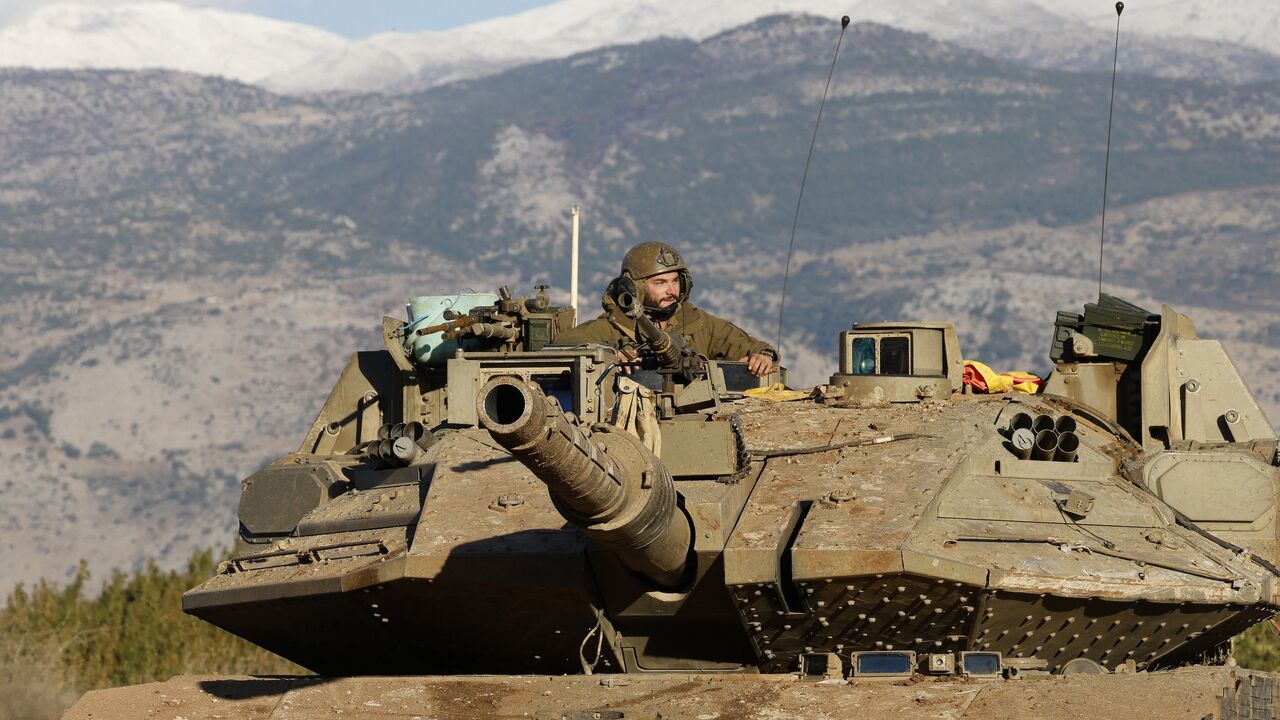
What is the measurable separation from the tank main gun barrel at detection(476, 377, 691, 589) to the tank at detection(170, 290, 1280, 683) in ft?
0.06

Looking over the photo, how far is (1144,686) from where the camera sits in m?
12.2

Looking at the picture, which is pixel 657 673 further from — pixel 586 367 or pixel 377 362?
pixel 377 362

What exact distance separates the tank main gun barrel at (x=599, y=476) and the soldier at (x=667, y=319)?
15.5 feet

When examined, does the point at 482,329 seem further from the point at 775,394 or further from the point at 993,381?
the point at 993,381

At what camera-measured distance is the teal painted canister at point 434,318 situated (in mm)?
17766

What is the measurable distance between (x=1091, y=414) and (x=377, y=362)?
601cm

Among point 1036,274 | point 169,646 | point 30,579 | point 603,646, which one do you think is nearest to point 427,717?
point 603,646

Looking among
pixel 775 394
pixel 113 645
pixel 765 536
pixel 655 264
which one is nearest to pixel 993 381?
pixel 775 394

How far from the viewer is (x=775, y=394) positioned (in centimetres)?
1617

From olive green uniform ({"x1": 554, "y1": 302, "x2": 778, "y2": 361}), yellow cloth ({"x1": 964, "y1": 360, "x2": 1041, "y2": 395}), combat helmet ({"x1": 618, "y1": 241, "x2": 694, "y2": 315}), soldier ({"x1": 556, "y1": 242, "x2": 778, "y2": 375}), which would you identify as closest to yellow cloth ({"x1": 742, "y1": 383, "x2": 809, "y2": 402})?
soldier ({"x1": 556, "y1": 242, "x2": 778, "y2": 375})

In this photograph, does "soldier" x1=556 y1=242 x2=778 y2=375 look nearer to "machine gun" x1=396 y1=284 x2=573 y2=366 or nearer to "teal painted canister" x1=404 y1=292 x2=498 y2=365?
"machine gun" x1=396 y1=284 x2=573 y2=366

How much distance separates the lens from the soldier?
17.9 meters

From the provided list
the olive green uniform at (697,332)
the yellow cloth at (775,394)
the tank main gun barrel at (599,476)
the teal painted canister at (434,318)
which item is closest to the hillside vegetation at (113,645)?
the teal painted canister at (434,318)

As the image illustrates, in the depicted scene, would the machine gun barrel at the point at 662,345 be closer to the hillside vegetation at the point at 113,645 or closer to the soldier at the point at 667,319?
the soldier at the point at 667,319
